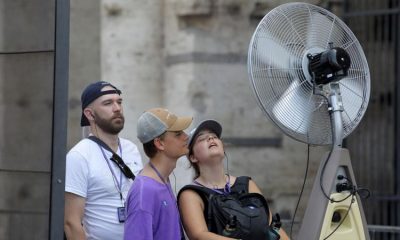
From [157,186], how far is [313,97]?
1224mm

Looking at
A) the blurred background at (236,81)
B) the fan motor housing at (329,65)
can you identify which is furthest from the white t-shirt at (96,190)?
the blurred background at (236,81)

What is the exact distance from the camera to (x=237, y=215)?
481 cm

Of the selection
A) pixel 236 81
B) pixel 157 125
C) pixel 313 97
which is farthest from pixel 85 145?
pixel 236 81

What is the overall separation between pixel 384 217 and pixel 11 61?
472 centimetres

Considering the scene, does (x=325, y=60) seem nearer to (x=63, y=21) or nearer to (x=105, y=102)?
(x=105, y=102)

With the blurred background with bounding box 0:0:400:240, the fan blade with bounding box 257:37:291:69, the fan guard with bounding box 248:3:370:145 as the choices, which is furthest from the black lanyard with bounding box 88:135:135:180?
the blurred background with bounding box 0:0:400:240

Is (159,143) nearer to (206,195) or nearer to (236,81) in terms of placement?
(206,195)

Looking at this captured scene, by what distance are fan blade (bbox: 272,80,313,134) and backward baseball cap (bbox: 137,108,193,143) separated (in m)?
0.62

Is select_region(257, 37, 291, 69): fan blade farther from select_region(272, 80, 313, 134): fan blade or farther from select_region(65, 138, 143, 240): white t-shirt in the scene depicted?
select_region(65, 138, 143, 240): white t-shirt

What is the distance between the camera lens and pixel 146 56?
8602 millimetres

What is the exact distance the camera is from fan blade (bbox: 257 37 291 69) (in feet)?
17.1

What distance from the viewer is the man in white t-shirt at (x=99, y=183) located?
196 inches

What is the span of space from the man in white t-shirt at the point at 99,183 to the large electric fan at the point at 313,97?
813mm

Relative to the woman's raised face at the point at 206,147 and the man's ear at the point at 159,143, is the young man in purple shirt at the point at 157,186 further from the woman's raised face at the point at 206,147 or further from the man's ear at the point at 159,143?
the woman's raised face at the point at 206,147
